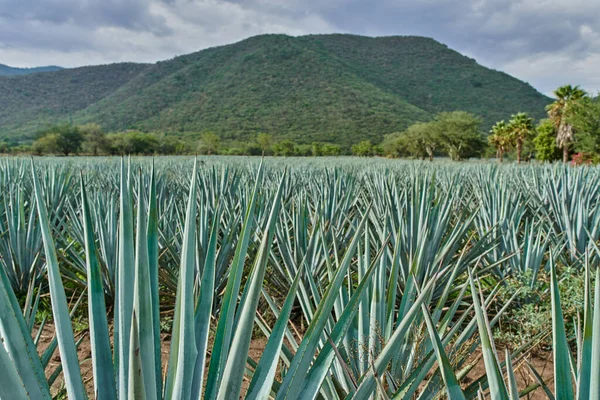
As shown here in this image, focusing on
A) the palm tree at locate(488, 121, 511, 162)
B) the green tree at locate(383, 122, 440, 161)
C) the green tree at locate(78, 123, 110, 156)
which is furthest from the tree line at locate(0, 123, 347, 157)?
the palm tree at locate(488, 121, 511, 162)

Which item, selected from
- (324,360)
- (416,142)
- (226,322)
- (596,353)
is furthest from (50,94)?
(596,353)

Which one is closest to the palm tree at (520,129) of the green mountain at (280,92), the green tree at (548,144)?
the green tree at (548,144)

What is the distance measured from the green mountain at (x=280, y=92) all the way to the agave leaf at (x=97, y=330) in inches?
2310

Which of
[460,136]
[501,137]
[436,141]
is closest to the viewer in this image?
[460,136]

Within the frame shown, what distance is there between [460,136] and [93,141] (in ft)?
127

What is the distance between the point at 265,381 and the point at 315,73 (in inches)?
3385

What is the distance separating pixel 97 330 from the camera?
74cm

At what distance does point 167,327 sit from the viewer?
8.48 feet

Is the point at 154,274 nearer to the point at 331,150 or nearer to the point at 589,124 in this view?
the point at 589,124

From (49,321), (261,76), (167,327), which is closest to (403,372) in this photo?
(167,327)

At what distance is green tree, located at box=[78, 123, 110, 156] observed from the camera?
1681 inches

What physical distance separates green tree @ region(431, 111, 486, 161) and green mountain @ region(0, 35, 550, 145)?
19.7m

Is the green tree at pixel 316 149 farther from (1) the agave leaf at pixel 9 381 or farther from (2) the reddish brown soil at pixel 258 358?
(1) the agave leaf at pixel 9 381

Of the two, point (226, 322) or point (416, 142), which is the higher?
point (416, 142)
